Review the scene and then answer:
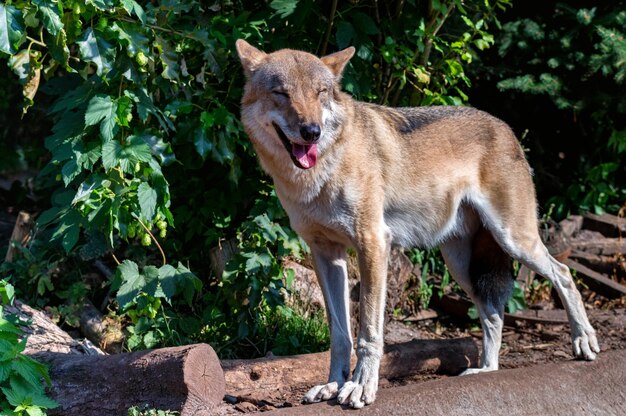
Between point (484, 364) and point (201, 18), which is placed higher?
point (201, 18)

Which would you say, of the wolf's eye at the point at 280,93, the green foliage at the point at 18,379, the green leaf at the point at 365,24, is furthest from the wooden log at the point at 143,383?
the green leaf at the point at 365,24

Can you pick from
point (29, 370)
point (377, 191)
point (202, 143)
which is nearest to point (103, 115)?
point (202, 143)

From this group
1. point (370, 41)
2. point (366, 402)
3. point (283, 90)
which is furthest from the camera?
point (370, 41)

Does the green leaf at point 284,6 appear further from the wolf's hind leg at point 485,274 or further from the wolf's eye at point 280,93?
the wolf's hind leg at point 485,274

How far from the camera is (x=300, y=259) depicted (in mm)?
6676

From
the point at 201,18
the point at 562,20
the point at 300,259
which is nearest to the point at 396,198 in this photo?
the point at 300,259

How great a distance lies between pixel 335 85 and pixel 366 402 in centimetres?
189

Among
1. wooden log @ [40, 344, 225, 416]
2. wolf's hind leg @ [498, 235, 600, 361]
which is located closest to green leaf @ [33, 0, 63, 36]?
wooden log @ [40, 344, 225, 416]

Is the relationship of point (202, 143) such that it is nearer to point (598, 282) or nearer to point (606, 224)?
point (598, 282)

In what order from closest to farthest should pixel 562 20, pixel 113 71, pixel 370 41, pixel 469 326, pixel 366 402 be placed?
pixel 366 402, pixel 113 71, pixel 370 41, pixel 469 326, pixel 562 20

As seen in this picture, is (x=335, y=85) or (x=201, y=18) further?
(x=201, y=18)

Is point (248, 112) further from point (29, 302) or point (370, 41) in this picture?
point (29, 302)

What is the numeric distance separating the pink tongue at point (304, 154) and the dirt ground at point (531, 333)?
7.72 feet

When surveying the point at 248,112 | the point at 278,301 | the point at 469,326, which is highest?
the point at 248,112
